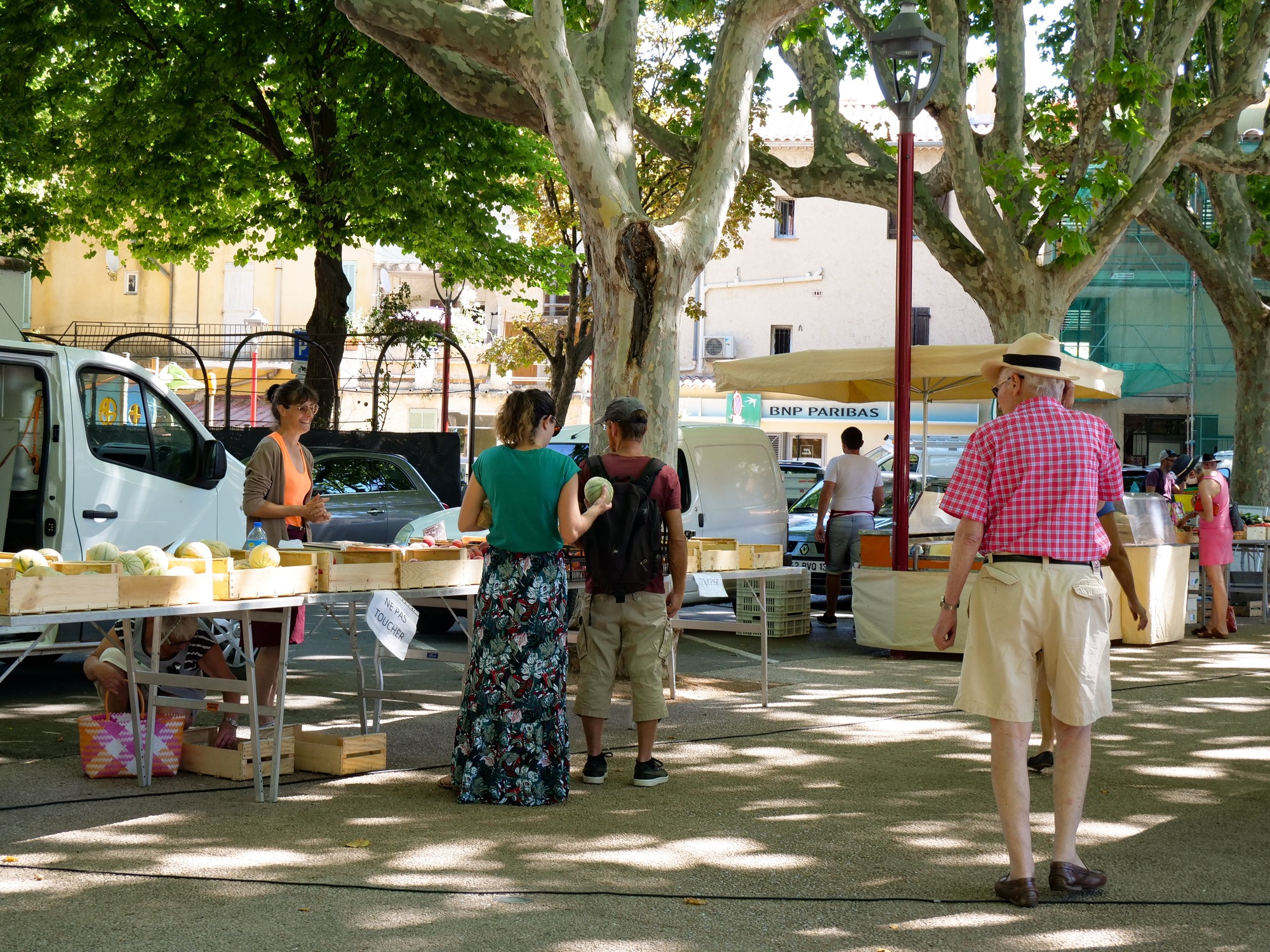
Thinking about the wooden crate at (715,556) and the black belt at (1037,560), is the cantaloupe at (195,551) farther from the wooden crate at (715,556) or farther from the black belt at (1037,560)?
the black belt at (1037,560)

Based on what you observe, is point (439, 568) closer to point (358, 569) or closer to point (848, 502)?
point (358, 569)

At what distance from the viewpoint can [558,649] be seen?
21.8 ft

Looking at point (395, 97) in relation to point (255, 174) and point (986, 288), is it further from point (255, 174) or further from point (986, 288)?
point (986, 288)

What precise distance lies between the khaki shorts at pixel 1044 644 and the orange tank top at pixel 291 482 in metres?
3.94

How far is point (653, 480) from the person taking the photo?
697 cm

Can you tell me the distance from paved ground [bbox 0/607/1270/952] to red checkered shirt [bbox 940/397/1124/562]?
4.14 ft

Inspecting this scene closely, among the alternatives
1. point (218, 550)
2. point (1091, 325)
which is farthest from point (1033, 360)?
point (1091, 325)

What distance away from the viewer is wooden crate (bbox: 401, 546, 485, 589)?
6977 millimetres

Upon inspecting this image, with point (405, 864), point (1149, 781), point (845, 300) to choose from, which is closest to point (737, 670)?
point (1149, 781)

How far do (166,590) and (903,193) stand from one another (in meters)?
7.66

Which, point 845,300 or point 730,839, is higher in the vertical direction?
point 845,300

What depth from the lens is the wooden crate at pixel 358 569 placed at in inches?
260

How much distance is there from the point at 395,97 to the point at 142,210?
22.0 ft

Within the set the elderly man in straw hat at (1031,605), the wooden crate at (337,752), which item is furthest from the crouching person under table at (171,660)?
the elderly man in straw hat at (1031,605)
